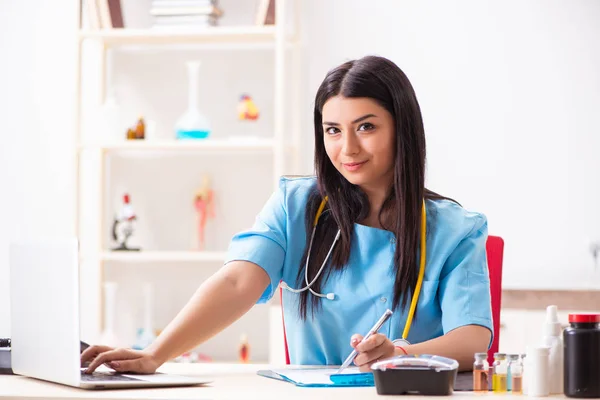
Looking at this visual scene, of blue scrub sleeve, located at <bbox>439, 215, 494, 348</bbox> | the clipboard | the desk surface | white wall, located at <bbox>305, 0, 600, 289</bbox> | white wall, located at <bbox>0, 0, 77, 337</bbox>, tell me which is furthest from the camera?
white wall, located at <bbox>0, 0, 77, 337</bbox>

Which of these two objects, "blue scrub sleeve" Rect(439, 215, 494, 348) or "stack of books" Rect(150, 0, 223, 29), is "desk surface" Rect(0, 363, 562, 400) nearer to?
"blue scrub sleeve" Rect(439, 215, 494, 348)

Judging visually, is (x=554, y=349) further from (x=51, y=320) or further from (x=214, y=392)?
(x=51, y=320)

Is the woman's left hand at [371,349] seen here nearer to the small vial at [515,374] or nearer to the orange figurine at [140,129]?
the small vial at [515,374]

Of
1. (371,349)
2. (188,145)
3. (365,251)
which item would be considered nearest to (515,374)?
(371,349)

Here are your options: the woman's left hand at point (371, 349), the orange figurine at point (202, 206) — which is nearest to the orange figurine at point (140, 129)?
the orange figurine at point (202, 206)

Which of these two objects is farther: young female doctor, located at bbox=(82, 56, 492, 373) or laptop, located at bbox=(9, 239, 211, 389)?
young female doctor, located at bbox=(82, 56, 492, 373)

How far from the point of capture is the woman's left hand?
1.40 m

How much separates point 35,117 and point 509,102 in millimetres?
2049

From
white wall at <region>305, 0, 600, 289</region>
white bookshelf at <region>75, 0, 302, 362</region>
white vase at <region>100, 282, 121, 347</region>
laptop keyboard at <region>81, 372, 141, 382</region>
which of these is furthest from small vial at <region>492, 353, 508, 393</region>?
white vase at <region>100, 282, 121, 347</region>

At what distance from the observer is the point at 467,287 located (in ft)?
5.56

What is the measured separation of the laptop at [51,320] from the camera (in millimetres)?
1219

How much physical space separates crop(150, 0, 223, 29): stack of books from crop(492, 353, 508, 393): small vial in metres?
2.63

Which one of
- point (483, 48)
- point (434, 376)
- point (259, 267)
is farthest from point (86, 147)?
point (434, 376)

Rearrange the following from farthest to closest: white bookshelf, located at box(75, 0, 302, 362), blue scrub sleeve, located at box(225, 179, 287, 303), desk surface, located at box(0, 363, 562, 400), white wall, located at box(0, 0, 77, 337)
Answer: white wall, located at box(0, 0, 77, 337), white bookshelf, located at box(75, 0, 302, 362), blue scrub sleeve, located at box(225, 179, 287, 303), desk surface, located at box(0, 363, 562, 400)
